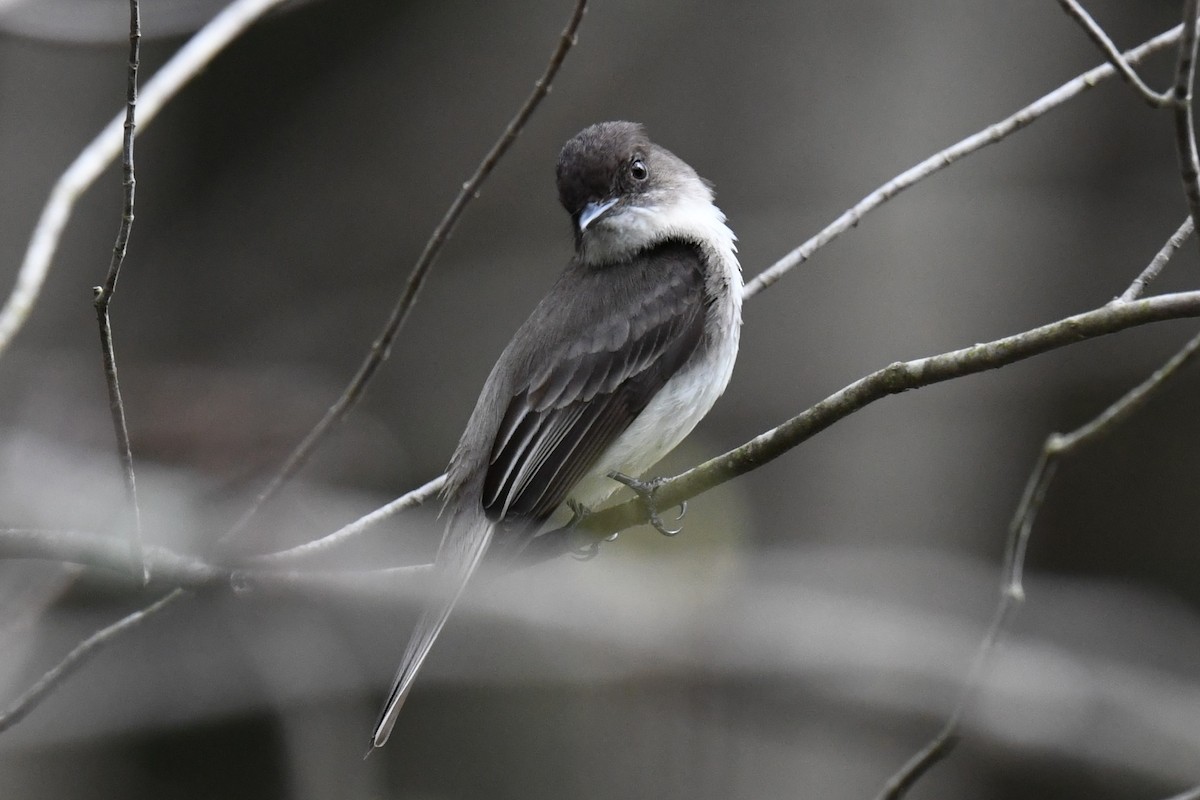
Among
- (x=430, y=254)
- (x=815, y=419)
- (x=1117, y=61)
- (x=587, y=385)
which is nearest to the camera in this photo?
(x=1117, y=61)

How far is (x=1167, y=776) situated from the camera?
6727 millimetres

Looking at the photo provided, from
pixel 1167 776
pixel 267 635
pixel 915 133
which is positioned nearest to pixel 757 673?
pixel 1167 776

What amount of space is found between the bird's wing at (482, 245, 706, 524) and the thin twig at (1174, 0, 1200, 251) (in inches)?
77.5

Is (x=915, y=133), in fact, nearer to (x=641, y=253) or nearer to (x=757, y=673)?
(x=757, y=673)

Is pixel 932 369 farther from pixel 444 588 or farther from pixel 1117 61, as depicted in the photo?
pixel 444 588

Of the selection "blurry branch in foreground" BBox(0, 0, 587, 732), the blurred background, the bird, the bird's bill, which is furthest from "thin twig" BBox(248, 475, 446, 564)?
the blurred background

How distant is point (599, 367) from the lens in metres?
4.19

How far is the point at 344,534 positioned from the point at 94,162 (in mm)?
1307

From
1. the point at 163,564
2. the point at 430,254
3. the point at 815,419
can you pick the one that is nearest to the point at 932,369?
the point at 815,419

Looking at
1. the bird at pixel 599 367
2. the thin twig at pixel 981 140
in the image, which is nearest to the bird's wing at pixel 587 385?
the bird at pixel 599 367

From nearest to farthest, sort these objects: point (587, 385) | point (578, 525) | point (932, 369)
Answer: point (932, 369) → point (578, 525) → point (587, 385)

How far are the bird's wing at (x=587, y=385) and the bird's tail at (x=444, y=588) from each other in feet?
0.28

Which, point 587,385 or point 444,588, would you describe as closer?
point 444,588

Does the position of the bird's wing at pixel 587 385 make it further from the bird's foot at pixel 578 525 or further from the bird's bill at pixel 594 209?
the bird's bill at pixel 594 209
